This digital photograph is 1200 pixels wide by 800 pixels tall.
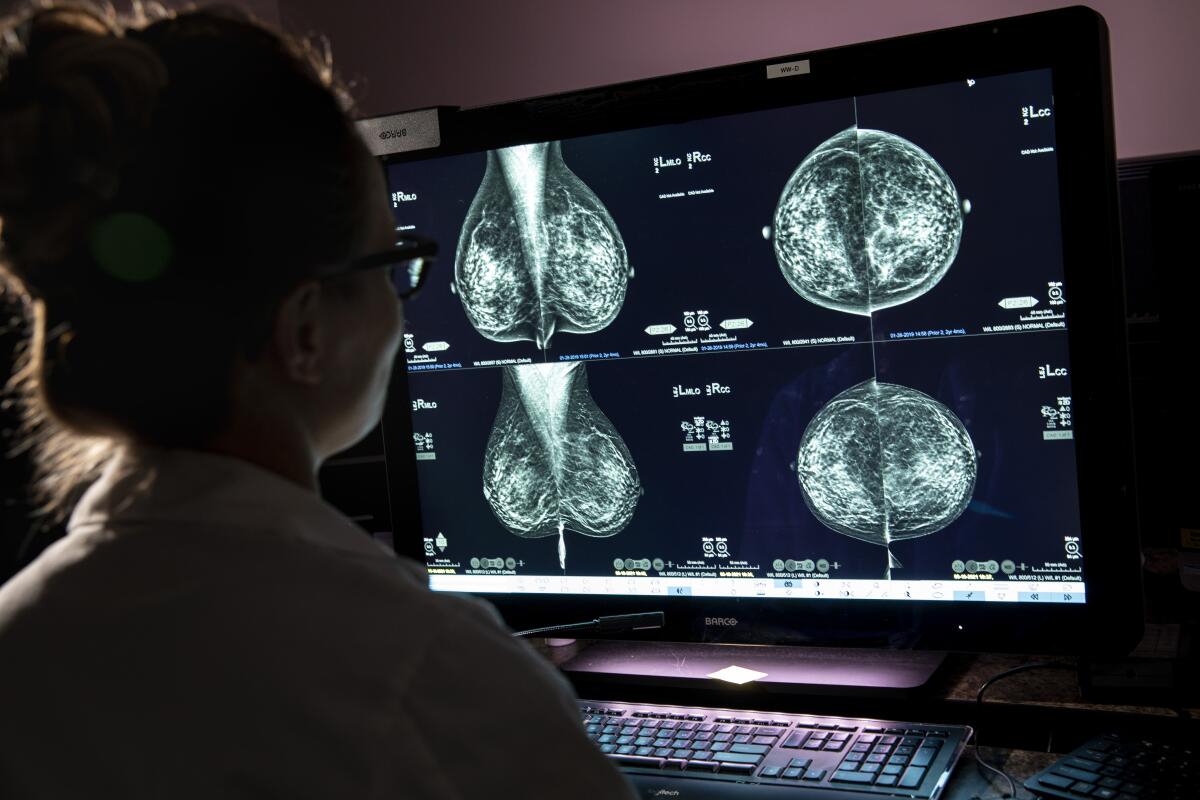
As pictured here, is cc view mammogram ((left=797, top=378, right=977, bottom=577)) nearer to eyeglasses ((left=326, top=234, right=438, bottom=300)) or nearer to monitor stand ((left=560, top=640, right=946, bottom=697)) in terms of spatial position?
monitor stand ((left=560, top=640, right=946, bottom=697))

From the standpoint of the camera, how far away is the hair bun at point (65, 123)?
1.86 ft

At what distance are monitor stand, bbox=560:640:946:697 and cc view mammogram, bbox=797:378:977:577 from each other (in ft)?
0.39

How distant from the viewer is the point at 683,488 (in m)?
1.23

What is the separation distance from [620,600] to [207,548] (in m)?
0.78

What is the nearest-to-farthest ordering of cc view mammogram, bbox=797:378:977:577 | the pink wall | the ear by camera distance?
the ear < cc view mammogram, bbox=797:378:977:577 < the pink wall

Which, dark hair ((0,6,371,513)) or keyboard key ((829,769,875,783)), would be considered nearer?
dark hair ((0,6,371,513))

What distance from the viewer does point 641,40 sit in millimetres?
3609

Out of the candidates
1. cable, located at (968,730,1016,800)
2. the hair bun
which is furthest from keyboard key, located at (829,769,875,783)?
the hair bun

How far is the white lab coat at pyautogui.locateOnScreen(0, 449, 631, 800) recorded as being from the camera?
19.4 inches

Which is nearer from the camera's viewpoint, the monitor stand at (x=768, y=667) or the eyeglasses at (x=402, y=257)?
the eyeglasses at (x=402, y=257)

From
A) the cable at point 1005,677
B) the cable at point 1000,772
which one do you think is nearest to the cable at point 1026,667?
the cable at point 1005,677

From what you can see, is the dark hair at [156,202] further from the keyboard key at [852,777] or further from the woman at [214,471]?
the keyboard key at [852,777]

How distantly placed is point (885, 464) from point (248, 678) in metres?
0.78

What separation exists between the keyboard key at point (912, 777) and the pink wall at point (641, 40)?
264 centimetres
